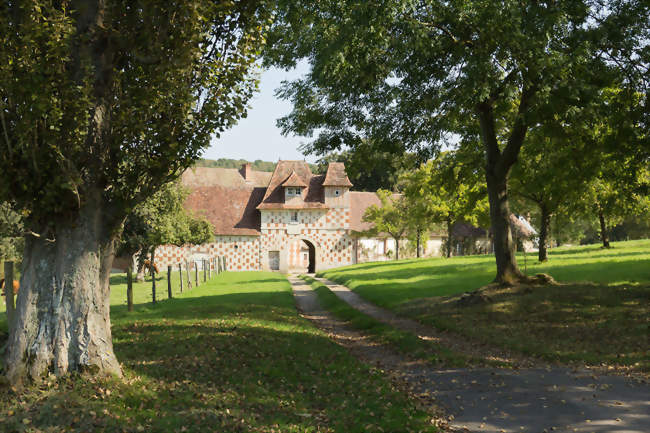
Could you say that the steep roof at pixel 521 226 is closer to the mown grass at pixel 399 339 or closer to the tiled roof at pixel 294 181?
the tiled roof at pixel 294 181

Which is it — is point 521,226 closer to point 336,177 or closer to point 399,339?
point 336,177

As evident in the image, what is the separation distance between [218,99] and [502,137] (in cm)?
1815

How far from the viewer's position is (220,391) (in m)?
7.84

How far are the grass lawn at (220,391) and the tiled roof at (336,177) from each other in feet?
115

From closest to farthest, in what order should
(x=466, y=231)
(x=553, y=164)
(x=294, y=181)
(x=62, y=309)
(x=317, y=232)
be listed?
(x=62, y=309)
(x=553, y=164)
(x=294, y=181)
(x=317, y=232)
(x=466, y=231)

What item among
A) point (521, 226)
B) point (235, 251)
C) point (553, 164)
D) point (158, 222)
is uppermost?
point (553, 164)

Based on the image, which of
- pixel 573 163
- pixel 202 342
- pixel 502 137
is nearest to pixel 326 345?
pixel 202 342

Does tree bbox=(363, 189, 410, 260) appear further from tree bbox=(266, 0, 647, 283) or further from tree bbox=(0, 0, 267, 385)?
tree bbox=(0, 0, 267, 385)

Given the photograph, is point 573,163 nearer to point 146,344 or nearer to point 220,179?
point 146,344

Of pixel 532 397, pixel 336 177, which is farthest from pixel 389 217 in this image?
pixel 532 397

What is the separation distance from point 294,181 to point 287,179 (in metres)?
0.80

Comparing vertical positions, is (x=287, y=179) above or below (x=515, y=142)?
above

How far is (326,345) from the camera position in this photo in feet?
40.5

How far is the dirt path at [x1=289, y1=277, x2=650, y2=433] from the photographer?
675cm
